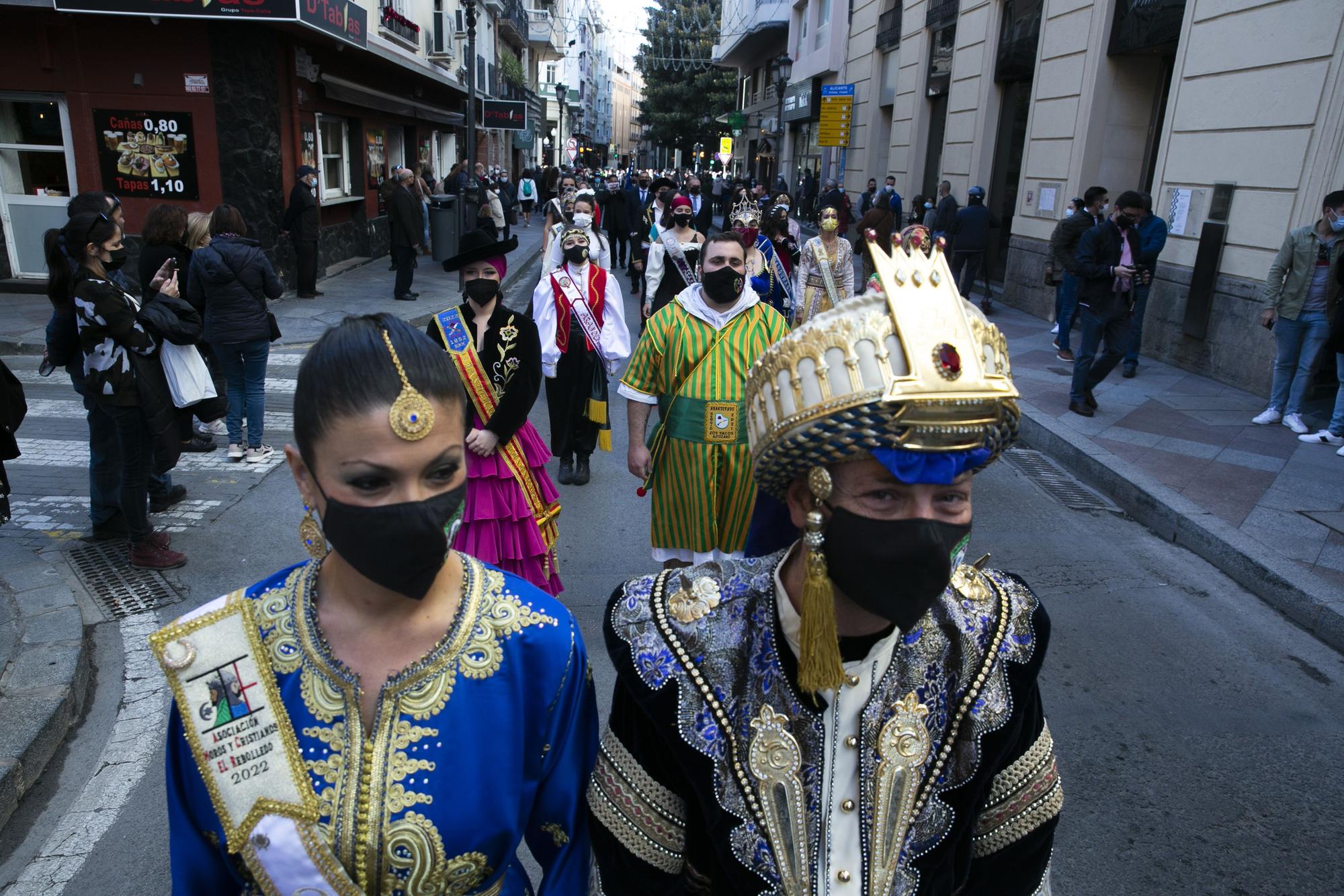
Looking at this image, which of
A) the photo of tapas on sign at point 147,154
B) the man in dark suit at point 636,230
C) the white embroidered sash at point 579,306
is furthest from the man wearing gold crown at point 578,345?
the photo of tapas on sign at point 147,154

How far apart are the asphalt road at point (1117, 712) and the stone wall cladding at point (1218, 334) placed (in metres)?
4.34

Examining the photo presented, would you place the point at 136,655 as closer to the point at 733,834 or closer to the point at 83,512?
the point at 83,512

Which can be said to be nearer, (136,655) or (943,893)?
(943,893)

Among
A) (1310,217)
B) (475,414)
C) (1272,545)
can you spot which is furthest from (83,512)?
(1310,217)

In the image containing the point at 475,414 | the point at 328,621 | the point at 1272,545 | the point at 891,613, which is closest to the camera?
the point at 891,613

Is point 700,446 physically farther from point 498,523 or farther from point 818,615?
point 818,615

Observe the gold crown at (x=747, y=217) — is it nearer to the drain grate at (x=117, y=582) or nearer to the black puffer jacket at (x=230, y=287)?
the black puffer jacket at (x=230, y=287)

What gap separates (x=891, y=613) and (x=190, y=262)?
21.7 ft

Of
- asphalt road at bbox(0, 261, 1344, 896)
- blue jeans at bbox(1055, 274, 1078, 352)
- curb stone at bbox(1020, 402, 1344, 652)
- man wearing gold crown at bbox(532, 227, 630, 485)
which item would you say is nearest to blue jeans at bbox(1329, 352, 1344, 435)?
curb stone at bbox(1020, 402, 1344, 652)

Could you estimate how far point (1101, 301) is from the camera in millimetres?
8680

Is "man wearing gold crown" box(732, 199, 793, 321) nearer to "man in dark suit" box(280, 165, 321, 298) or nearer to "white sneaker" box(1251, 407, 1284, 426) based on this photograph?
"white sneaker" box(1251, 407, 1284, 426)

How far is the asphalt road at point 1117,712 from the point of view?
317 centimetres

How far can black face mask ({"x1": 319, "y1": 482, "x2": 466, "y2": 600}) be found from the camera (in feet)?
4.98

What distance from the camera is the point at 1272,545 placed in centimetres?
575
